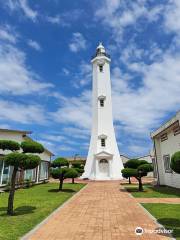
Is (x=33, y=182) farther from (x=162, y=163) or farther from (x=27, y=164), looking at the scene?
(x=27, y=164)

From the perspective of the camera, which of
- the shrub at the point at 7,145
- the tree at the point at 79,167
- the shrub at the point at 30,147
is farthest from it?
the tree at the point at 79,167

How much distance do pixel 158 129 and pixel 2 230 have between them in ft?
49.2

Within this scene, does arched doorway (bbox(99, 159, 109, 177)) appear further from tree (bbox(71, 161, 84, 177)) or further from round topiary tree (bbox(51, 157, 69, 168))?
round topiary tree (bbox(51, 157, 69, 168))

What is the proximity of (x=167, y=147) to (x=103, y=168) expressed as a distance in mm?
12724

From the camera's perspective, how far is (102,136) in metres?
29.2

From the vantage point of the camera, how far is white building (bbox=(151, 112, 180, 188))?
1518cm

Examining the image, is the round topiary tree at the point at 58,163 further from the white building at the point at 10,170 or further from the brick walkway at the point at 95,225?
the brick walkway at the point at 95,225

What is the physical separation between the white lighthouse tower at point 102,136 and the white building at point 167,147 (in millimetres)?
9580

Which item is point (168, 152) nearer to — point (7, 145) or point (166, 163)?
point (166, 163)

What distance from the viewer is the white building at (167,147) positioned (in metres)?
15.2

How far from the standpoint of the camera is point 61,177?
642 inches

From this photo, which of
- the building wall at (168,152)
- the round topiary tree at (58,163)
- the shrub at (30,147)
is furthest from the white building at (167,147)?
the shrub at (30,147)

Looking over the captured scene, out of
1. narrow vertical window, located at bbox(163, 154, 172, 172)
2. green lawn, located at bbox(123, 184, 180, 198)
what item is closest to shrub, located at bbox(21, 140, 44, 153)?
green lawn, located at bbox(123, 184, 180, 198)

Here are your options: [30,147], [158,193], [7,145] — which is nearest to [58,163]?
[158,193]
